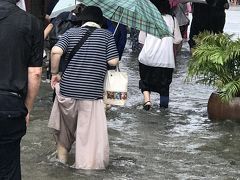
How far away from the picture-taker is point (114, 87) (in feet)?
19.6

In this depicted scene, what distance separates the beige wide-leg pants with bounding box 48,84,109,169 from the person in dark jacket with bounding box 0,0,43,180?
1.92 metres

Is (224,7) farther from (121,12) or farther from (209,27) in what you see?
(121,12)

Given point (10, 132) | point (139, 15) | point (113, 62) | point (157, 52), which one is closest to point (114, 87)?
point (113, 62)

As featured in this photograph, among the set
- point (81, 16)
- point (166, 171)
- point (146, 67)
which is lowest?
point (166, 171)

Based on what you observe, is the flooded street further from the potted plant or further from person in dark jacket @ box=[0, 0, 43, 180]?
person in dark jacket @ box=[0, 0, 43, 180]

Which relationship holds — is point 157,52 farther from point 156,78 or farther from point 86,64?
point 86,64

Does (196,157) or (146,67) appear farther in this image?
(146,67)

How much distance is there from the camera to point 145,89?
9.28 meters

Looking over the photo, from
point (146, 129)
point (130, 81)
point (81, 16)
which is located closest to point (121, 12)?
point (81, 16)

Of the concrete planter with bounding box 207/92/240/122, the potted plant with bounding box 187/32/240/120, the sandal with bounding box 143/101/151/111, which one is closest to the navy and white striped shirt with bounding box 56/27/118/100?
the potted plant with bounding box 187/32/240/120

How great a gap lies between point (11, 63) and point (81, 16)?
2.31 meters

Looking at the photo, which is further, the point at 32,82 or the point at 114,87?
the point at 114,87

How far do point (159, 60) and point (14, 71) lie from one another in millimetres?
5311

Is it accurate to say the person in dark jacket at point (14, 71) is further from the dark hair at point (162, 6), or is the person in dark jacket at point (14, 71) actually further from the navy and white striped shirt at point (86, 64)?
the dark hair at point (162, 6)
